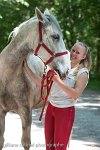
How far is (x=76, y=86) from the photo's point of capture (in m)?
3.89

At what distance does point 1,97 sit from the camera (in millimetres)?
4566

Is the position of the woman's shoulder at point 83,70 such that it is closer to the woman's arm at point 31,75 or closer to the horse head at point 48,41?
the horse head at point 48,41

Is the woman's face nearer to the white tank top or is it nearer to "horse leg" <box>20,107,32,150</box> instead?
the white tank top

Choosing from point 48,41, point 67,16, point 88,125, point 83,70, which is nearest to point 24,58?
point 48,41

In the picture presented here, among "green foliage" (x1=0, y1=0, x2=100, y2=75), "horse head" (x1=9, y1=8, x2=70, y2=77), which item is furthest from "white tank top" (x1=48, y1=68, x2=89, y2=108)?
"green foliage" (x1=0, y1=0, x2=100, y2=75)

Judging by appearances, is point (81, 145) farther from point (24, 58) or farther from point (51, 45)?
point (51, 45)

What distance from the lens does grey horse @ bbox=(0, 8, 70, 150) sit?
413 centimetres

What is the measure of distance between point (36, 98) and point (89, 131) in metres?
3.18

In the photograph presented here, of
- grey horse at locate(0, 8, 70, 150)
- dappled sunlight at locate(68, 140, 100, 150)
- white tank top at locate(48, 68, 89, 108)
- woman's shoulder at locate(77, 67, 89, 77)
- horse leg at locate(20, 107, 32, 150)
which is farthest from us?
dappled sunlight at locate(68, 140, 100, 150)

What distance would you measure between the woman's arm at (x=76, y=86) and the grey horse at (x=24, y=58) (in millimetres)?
282

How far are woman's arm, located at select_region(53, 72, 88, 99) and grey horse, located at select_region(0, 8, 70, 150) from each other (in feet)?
0.92

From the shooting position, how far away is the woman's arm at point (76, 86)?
379cm

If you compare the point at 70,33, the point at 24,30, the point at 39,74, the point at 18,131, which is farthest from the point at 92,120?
the point at 70,33

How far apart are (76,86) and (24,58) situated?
0.89 m
